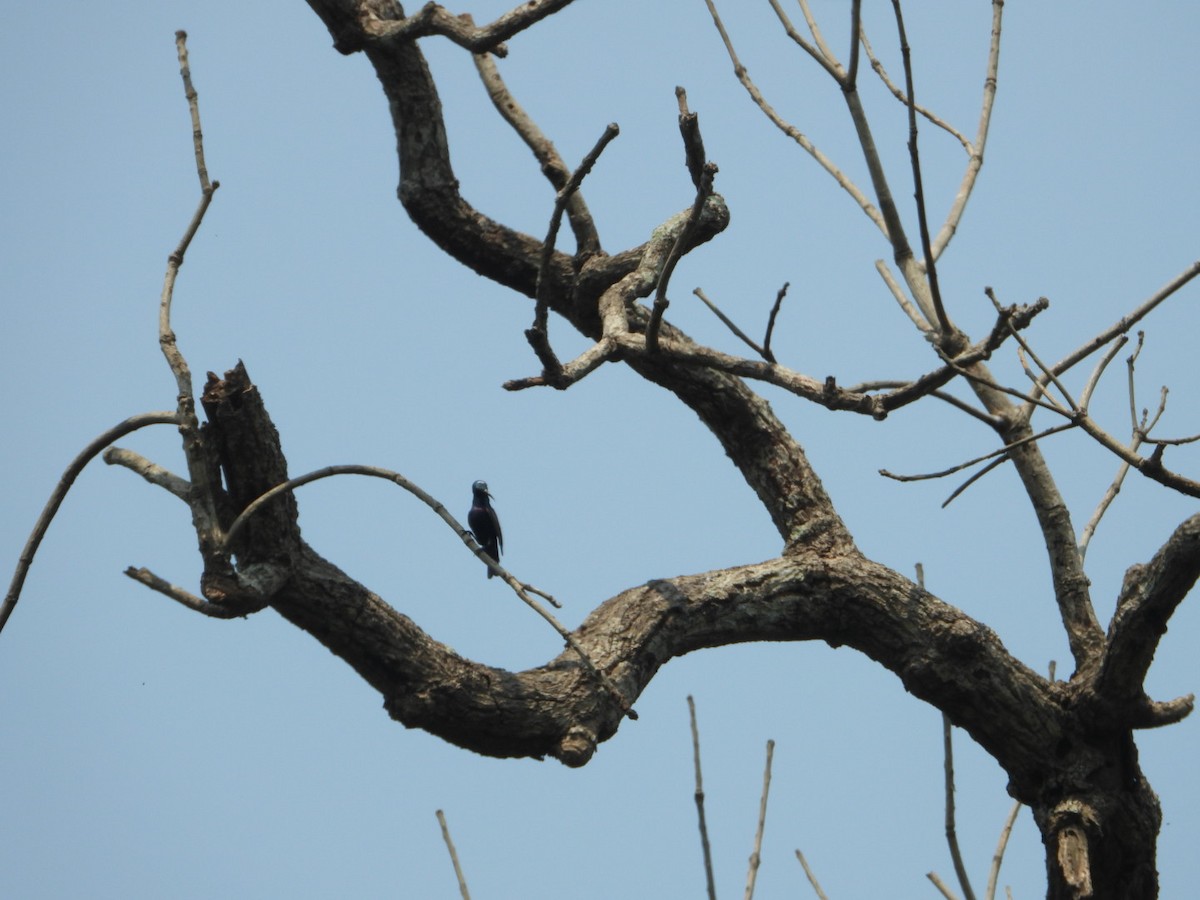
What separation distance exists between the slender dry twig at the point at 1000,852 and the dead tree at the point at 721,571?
0.57 ft

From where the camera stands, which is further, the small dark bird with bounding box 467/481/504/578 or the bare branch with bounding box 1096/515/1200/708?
the small dark bird with bounding box 467/481/504/578

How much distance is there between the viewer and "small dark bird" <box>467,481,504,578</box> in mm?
6156

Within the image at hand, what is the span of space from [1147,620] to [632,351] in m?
1.57

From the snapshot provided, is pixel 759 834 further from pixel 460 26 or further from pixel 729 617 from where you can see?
pixel 460 26

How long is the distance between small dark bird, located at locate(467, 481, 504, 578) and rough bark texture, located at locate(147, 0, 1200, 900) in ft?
4.94

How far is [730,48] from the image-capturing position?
4531 millimetres

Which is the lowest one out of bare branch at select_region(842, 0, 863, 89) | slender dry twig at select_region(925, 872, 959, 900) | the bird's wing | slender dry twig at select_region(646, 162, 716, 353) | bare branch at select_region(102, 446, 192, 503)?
slender dry twig at select_region(925, 872, 959, 900)

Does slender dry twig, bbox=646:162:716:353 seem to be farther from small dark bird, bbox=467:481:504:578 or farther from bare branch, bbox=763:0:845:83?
small dark bird, bbox=467:481:504:578

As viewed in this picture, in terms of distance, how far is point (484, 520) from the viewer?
6.16 meters

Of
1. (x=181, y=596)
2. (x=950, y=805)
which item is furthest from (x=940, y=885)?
(x=181, y=596)

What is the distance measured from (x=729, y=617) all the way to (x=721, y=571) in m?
0.14

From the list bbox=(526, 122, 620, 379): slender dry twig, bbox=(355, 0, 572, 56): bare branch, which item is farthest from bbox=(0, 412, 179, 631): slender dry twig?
bbox=(355, 0, 572, 56): bare branch

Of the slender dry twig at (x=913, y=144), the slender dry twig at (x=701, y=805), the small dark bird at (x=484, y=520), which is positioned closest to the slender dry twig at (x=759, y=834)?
the slender dry twig at (x=701, y=805)

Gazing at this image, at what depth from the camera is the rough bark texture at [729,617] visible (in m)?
3.29
